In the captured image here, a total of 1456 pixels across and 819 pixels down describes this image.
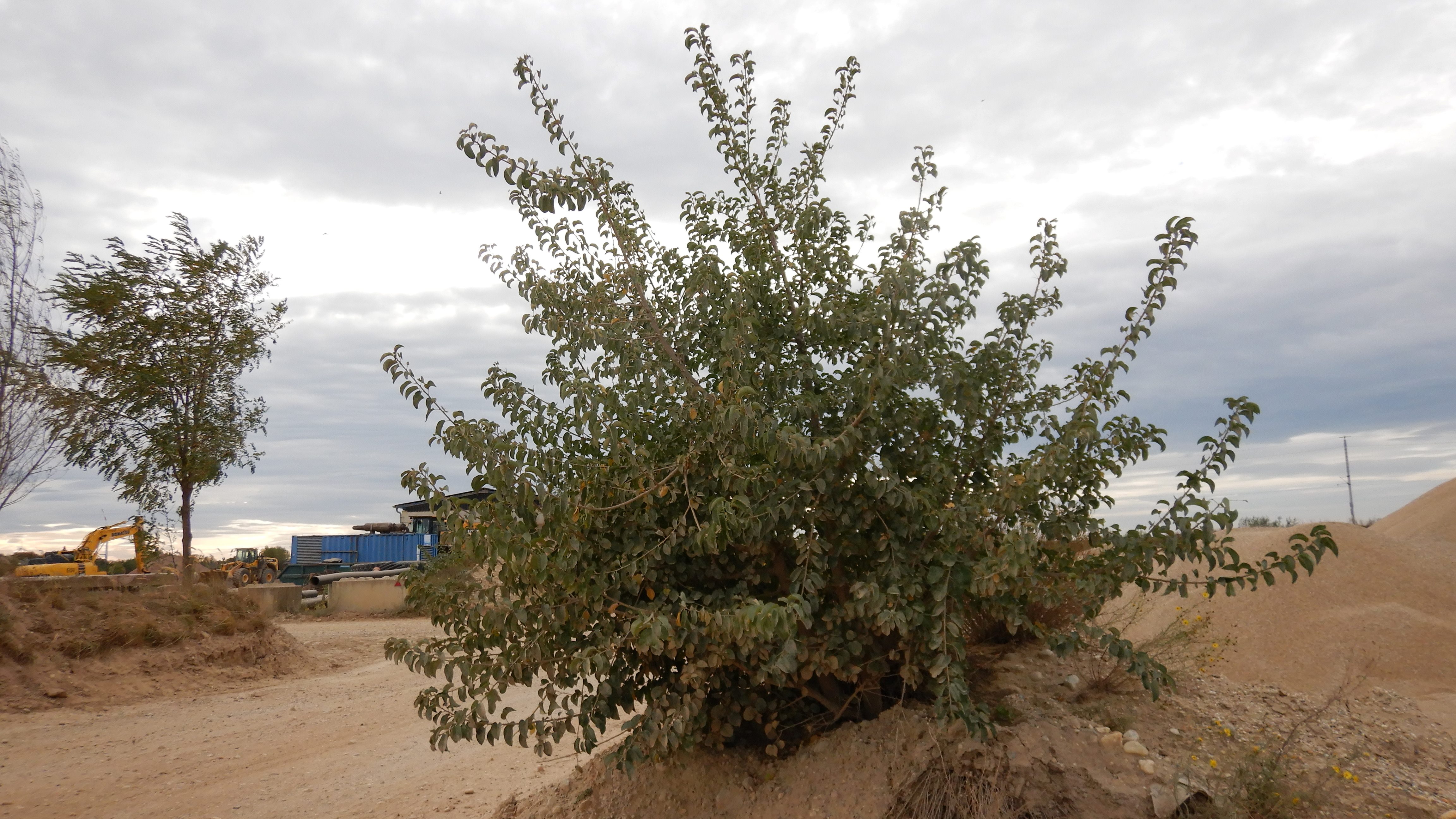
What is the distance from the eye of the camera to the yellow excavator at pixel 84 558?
17438mm

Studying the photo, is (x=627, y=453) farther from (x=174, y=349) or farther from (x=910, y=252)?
(x=174, y=349)

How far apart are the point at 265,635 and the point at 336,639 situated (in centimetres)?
316

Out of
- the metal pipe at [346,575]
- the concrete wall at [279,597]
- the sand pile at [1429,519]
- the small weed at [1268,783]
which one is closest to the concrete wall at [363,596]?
the metal pipe at [346,575]

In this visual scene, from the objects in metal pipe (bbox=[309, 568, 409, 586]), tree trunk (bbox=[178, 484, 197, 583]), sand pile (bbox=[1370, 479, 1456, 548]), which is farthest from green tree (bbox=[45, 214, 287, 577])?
sand pile (bbox=[1370, 479, 1456, 548])

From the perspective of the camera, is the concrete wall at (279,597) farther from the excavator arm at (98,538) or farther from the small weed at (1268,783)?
the small weed at (1268,783)

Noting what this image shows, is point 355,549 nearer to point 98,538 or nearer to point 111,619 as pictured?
point 98,538

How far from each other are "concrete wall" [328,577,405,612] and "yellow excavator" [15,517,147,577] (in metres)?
4.55

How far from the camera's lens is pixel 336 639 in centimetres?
1579

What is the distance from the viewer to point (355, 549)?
34.6 metres

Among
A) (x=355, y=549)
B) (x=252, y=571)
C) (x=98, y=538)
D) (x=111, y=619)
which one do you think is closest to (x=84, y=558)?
(x=98, y=538)

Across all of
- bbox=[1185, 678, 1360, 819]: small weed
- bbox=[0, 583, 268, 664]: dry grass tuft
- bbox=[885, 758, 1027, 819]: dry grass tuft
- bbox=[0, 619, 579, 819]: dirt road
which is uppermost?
bbox=[0, 583, 268, 664]: dry grass tuft

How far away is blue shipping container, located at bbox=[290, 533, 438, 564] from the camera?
112 ft

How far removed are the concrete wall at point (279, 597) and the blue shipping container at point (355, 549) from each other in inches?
479

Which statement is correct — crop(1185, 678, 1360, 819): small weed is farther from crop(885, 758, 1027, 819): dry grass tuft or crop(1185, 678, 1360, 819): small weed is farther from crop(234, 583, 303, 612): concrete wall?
crop(234, 583, 303, 612): concrete wall
